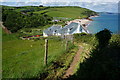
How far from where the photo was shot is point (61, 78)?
6.77m

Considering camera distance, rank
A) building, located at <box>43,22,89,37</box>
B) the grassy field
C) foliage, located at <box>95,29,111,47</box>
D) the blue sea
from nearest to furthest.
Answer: the grassy field
foliage, located at <box>95,29,111,47</box>
the blue sea
building, located at <box>43,22,89,37</box>

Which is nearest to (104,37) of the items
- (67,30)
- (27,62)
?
(27,62)

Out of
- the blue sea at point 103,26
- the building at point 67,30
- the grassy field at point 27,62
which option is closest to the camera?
the grassy field at point 27,62

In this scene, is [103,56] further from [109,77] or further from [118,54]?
[109,77]

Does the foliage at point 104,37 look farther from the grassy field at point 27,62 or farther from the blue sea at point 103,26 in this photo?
the blue sea at point 103,26

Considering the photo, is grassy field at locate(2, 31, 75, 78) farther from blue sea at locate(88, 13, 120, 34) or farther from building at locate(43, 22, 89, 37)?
building at locate(43, 22, 89, 37)

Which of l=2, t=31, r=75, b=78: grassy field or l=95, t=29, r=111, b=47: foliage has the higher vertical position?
l=95, t=29, r=111, b=47: foliage

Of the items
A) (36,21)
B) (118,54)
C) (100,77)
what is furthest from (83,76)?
(36,21)

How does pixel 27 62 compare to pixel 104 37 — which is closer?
pixel 104 37

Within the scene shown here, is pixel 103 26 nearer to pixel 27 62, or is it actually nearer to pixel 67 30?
pixel 67 30

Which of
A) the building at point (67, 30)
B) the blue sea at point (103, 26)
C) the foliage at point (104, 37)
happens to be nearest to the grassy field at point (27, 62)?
the foliage at point (104, 37)

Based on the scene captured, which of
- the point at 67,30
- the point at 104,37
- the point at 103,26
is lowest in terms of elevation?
the point at 67,30

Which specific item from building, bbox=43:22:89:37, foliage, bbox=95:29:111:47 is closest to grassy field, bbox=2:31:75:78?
foliage, bbox=95:29:111:47

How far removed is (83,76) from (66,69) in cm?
266
